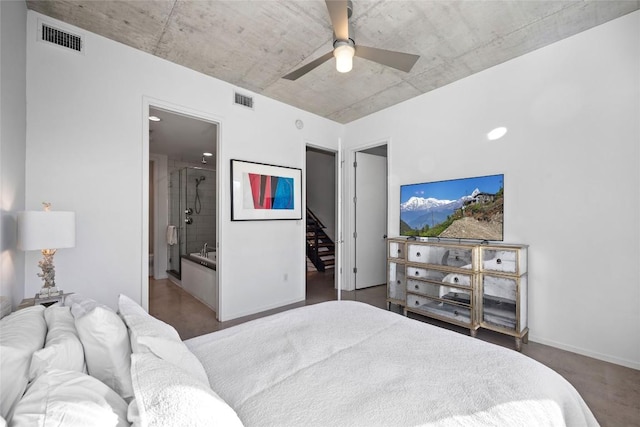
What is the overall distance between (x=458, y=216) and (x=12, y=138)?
4.00 metres

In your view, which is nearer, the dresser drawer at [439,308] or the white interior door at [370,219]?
the dresser drawer at [439,308]

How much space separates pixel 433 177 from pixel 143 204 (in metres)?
3.38

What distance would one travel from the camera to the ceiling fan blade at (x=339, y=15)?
1.71 m

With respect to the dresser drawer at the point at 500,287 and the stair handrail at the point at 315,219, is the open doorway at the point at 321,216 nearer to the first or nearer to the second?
the stair handrail at the point at 315,219

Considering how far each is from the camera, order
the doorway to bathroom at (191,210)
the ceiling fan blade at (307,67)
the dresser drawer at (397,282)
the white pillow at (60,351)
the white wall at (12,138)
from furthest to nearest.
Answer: the doorway to bathroom at (191,210) < the dresser drawer at (397,282) < the ceiling fan blade at (307,67) < the white wall at (12,138) < the white pillow at (60,351)

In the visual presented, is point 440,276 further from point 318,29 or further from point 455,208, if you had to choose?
point 318,29

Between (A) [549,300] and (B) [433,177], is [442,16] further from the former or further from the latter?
(A) [549,300]

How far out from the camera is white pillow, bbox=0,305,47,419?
74 centimetres

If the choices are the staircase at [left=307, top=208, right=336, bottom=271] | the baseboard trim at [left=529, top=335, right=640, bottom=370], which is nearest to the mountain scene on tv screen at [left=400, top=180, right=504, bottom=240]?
the baseboard trim at [left=529, top=335, right=640, bottom=370]

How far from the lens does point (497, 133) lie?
3.09 meters

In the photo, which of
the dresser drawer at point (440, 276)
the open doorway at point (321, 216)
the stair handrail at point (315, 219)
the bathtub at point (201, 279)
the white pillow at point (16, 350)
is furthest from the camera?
the stair handrail at point (315, 219)

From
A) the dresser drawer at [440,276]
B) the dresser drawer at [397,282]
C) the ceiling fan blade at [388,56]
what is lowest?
the dresser drawer at [397,282]

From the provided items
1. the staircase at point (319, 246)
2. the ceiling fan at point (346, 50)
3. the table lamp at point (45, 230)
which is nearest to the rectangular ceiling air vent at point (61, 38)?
the table lamp at point (45, 230)

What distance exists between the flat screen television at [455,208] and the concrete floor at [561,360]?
1.09 metres
